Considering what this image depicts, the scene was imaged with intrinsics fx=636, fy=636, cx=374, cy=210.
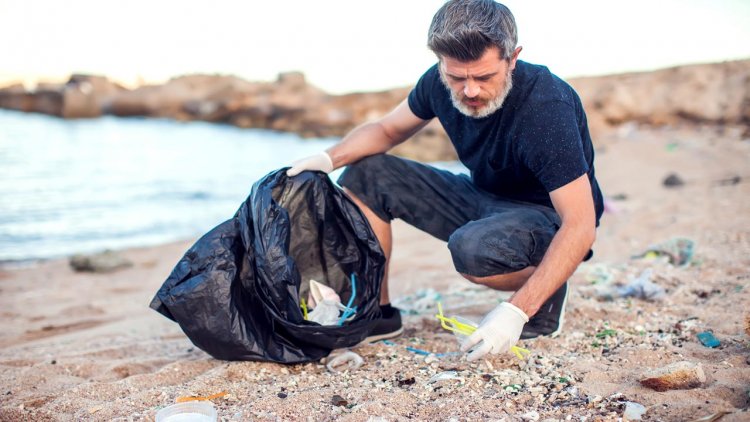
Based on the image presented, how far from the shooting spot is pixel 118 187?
9.39 metres

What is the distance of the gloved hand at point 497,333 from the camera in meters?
2.18

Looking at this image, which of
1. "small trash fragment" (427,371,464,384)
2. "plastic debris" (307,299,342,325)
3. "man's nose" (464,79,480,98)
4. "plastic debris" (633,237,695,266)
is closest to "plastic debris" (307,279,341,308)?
"plastic debris" (307,299,342,325)

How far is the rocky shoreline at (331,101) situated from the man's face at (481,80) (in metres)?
8.72

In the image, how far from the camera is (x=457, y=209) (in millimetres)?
2926

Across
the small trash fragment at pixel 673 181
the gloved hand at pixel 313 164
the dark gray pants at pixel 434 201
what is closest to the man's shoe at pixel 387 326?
the dark gray pants at pixel 434 201

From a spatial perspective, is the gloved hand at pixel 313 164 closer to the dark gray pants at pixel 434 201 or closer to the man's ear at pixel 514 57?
the dark gray pants at pixel 434 201

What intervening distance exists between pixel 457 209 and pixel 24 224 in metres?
5.60

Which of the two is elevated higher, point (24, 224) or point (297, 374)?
point (297, 374)

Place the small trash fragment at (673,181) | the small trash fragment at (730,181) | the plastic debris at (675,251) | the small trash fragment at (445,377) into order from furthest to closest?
the small trash fragment at (673,181)
the small trash fragment at (730,181)
the plastic debris at (675,251)
the small trash fragment at (445,377)

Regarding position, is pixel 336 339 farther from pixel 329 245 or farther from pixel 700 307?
pixel 700 307

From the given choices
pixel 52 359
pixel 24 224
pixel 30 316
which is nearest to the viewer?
pixel 52 359

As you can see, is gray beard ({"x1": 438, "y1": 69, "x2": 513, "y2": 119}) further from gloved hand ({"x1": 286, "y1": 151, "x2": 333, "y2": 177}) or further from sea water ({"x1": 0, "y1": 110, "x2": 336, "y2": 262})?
sea water ({"x1": 0, "y1": 110, "x2": 336, "y2": 262})

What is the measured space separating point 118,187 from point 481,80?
26.7 ft

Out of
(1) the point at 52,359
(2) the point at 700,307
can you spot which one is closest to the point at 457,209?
(2) the point at 700,307
